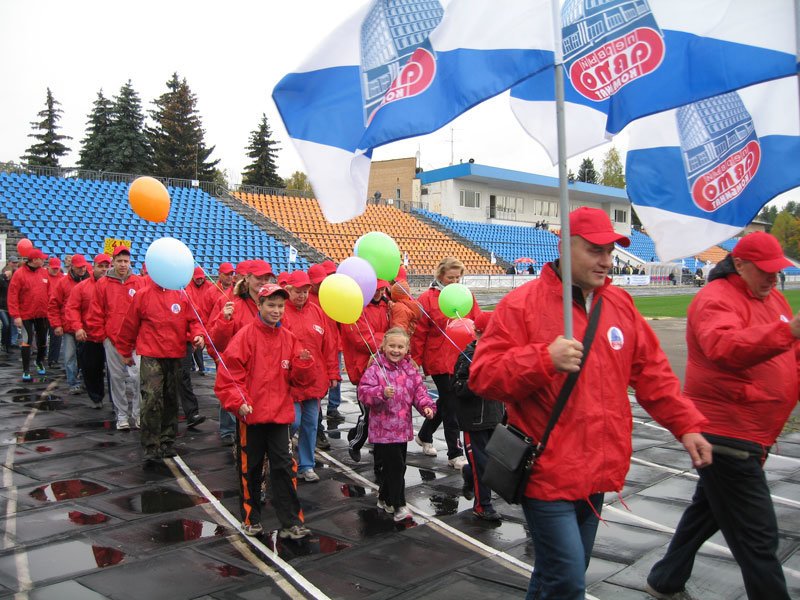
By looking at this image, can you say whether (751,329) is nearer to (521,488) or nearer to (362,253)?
(521,488)

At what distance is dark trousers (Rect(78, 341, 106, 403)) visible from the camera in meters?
9.88

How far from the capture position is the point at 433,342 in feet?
23.0

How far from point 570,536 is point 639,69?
2.89 m

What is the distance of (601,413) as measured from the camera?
2932 millimetres

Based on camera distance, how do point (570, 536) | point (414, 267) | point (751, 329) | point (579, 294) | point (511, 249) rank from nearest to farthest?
1. point (570, 536)
2. point (579, 294)
3. point (751, 329)
4. point (414, 267)
5. point (511, 249)

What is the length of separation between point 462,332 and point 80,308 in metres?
6.69

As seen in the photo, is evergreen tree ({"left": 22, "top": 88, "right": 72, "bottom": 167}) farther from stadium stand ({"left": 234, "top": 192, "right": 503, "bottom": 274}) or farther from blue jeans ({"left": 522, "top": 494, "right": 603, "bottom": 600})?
blue jeans ({"left": 522, "top": 494, "right": 603, "bottom": 600})

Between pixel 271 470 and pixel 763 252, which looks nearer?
pixel 763 252

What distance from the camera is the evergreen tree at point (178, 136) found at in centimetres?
5941

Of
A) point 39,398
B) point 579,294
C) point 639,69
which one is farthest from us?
point 39,398

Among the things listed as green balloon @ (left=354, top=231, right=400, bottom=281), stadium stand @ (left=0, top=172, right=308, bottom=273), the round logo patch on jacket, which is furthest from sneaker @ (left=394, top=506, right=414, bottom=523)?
stadium stand @ (left=0, top=172, right=308, bottom=273)

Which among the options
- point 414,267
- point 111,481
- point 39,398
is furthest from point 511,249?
point 111,481

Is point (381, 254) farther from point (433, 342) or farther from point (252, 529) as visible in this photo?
point (252, 529)

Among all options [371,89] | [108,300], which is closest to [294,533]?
[371,89]
